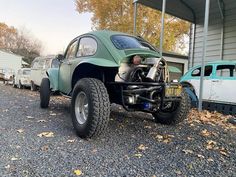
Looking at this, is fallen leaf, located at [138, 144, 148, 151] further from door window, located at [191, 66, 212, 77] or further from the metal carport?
the metal carport

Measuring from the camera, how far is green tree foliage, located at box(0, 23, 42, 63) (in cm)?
5964

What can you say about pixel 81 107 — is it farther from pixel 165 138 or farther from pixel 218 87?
pixel 218 87

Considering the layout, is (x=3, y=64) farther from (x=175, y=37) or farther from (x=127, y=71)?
(x=127, y=71)

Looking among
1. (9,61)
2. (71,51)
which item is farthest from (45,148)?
(9,61)

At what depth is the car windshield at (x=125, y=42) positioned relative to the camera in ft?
16.5

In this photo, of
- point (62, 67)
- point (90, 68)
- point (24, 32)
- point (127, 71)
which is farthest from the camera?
point (24, 32)

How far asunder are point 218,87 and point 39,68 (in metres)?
8.85

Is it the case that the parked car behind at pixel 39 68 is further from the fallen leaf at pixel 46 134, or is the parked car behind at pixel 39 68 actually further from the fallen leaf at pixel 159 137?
the fallen leaf at pixel 159 137

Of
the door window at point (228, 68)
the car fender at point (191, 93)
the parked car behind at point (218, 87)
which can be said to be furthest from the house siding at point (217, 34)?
the car fender at point (191, 93)

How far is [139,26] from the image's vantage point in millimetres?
19375

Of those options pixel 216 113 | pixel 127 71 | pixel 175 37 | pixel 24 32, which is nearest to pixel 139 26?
pixel 175 37

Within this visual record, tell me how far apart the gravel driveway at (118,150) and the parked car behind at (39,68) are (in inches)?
286

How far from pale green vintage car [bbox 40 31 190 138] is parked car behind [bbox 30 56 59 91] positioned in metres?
7.74

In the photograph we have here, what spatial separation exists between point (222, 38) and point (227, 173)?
970 centimetres
